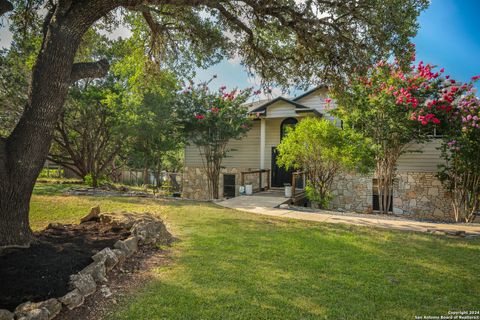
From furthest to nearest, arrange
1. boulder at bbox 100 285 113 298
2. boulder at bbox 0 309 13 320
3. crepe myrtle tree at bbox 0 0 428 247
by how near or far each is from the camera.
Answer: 1. crepe myrtle tree at bbox 0 0 428 247
2. boulder at bbox 100 285 113 298
3. boulder at bbox 0 309 13 320

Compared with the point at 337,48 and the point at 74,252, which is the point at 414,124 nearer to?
the point at 337,48

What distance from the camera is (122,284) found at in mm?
3045

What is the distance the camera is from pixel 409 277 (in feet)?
11.3

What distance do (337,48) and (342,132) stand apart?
353cm

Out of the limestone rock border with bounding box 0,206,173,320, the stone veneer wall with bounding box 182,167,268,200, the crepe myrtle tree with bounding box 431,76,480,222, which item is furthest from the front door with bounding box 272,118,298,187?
the limestone rock border with bounding box 0,206,173,320

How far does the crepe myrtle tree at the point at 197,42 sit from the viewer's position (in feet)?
11.8

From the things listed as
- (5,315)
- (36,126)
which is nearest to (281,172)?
(36,126)

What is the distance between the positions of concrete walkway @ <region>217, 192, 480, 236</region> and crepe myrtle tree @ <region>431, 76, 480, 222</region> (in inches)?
70.9

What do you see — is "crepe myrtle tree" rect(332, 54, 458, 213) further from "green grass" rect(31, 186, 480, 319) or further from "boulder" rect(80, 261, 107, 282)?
"boulder" rect(80, 261, 107, 282)

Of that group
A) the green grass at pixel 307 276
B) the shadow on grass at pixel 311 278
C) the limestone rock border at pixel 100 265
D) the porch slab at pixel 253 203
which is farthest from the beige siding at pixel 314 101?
the limestone rock border at pixel 100 265

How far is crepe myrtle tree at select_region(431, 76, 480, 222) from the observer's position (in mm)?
7887

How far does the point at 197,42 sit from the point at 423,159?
952 centimetres

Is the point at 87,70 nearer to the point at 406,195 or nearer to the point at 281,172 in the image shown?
the point at 281,172

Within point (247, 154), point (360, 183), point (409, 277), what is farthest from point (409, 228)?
point (247, 154)
